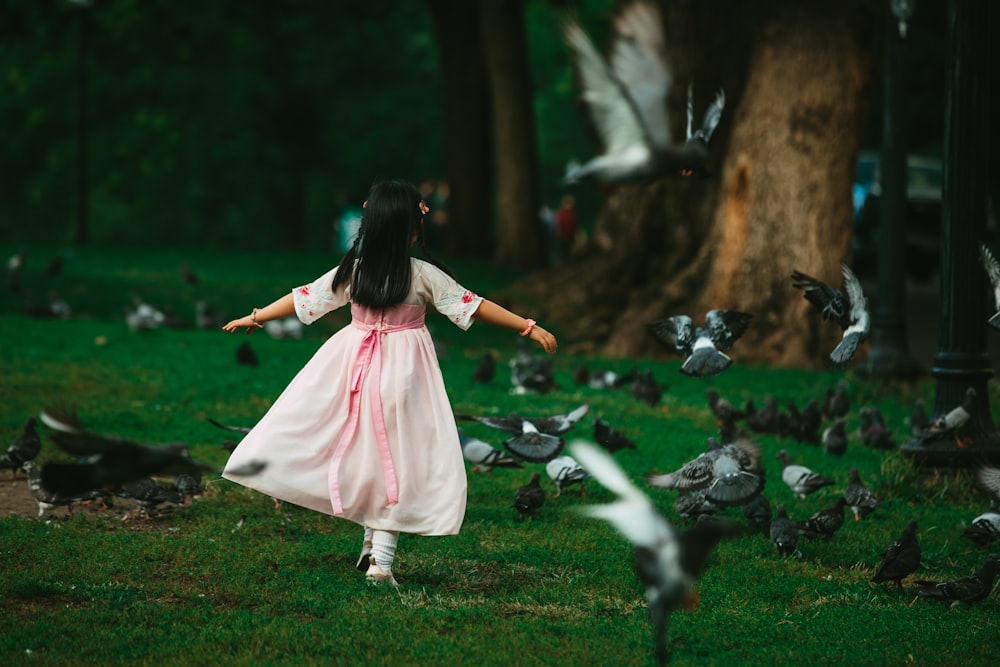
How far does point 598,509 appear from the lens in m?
4.80

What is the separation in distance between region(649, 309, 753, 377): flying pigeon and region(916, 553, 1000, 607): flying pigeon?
159 centimetres

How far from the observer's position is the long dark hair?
6.12m

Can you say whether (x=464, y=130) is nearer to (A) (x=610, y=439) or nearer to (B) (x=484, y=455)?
(A) (x=610, y=439)

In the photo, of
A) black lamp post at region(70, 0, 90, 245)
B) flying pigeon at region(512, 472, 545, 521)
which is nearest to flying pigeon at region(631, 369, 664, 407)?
flying pigeon at region(512, 472, 545, 521)

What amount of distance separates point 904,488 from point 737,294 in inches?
236

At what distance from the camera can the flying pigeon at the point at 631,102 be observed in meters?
7.37

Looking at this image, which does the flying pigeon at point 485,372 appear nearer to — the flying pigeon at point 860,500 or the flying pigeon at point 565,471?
the flying pigeon at point 565,471

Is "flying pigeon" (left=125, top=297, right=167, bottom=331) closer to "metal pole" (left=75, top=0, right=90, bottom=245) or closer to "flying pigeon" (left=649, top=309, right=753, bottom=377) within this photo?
"flying pigeon" (left=649, top=309, right=753, bottom=377)

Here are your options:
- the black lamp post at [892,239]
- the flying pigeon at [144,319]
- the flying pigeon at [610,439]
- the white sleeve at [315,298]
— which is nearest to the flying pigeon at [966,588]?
the white sleeve at [315,298]

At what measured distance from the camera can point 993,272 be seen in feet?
25.2

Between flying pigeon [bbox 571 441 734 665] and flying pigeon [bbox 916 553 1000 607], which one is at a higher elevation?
flying pigeon [bbox 571 441 734 665]

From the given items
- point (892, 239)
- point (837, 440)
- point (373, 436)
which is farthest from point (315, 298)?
point (892, 239)

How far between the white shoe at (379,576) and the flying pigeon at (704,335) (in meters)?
1.95

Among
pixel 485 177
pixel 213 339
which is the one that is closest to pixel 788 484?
pixel 213 339
